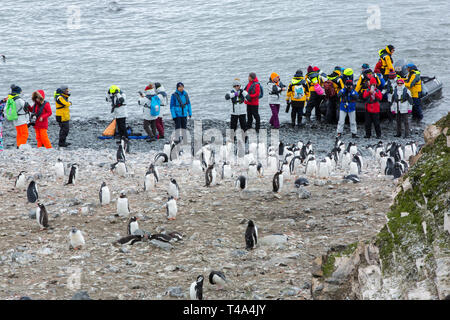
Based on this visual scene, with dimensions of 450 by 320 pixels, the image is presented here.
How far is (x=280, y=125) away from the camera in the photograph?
19.7 metres

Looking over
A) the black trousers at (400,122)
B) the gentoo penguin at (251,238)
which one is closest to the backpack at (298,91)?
the black trousers at (400,122)

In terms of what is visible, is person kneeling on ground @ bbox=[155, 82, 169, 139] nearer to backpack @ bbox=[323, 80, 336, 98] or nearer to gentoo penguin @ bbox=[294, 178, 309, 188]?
backpack @ bbox=[323, 80, 336, 98]

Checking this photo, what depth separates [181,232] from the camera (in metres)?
8.68

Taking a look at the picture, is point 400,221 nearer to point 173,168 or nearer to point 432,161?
point 432,161

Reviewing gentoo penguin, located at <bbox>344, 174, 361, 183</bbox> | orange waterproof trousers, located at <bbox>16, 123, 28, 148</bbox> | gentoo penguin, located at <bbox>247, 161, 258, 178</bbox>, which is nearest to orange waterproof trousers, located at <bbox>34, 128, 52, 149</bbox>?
orange waterproof trousers, located at <bbox>16, 123, 28, 148</bbox>

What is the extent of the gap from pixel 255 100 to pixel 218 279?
10.7 metres

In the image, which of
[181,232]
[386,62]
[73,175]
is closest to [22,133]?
[73,175]

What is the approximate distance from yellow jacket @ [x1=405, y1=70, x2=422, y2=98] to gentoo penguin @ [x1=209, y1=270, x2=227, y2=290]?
12616 mm

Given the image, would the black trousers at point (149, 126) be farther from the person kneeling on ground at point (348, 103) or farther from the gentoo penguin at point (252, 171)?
the person kneeling on ground at point (348, 103)

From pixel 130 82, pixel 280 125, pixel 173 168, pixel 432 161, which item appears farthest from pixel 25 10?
pixel 432 161

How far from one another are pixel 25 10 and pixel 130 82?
23.5 meters

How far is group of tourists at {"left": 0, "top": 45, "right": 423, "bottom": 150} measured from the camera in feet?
49.5

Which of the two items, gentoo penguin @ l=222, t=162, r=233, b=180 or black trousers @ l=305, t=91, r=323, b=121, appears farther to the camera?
black trousers @ l=305, t=91, r=323, b=121

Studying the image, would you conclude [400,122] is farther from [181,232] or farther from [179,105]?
[181,232]
